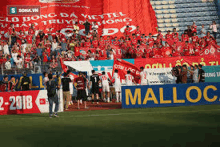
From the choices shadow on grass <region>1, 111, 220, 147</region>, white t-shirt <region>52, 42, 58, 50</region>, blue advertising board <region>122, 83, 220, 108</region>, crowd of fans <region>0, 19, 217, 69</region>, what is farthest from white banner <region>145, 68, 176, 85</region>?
shadow on grass <region>1, 111, 220, 147</region>

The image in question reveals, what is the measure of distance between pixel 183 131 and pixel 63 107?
944cm

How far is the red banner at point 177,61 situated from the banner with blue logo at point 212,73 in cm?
87

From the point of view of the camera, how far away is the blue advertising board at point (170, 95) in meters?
17.2

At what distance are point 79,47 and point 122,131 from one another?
47.4ft

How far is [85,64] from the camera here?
74.2 feet

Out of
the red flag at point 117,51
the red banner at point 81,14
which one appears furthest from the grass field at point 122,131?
the red banner at point 81,14

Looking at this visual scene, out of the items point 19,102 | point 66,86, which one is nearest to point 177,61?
point 66,86

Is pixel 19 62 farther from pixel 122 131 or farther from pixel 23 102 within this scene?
pixel 122 131

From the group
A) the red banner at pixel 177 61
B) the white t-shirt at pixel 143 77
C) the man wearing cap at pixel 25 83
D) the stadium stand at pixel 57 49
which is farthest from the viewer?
the stadium stand at pixel 57 49

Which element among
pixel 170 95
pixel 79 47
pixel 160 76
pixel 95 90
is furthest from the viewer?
pixel 79 47

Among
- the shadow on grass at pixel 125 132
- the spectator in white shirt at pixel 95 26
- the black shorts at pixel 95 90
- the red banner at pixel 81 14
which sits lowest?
the shadow on grass at pixel 125 132

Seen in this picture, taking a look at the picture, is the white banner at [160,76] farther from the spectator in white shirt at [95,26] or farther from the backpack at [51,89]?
the backpack at [51,89]

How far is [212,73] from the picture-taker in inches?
882

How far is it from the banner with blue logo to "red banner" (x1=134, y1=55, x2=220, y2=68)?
87 cm
